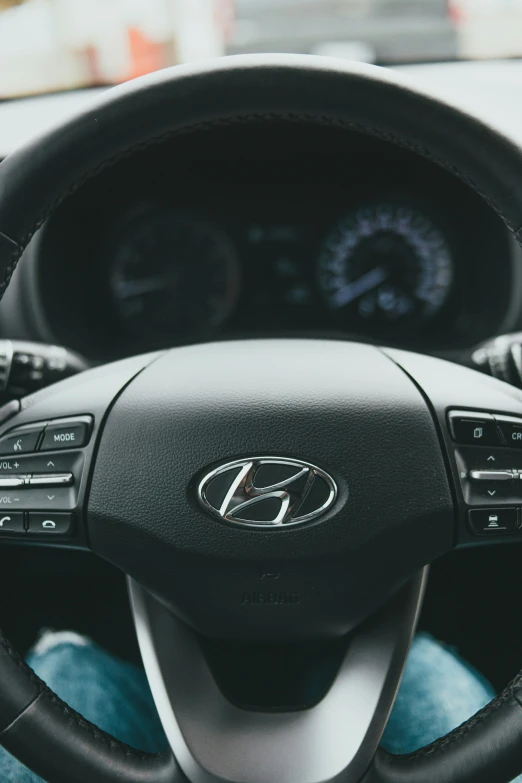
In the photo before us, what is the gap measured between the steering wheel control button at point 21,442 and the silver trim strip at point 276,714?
0.17 metres

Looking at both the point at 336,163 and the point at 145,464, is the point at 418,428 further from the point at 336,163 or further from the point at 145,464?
the point at 336,163

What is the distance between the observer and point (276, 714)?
0.83 meters

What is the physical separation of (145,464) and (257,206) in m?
1.49

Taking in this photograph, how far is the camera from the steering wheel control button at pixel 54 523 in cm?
82

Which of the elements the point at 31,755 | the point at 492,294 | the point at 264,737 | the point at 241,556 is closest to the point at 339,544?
the point at 241,556

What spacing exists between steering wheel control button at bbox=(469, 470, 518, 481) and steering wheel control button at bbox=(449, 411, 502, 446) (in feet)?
0.09

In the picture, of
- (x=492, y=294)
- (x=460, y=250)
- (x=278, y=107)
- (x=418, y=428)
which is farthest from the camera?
(x=460, y=250)

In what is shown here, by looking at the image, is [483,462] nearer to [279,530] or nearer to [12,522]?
[279,530]

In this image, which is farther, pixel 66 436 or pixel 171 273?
pixel 171 273

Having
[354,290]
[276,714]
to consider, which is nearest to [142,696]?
[276,714]

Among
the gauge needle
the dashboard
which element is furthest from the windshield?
the gauge needle

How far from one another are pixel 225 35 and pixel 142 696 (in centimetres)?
150

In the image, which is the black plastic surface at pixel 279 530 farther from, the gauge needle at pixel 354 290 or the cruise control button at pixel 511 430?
the gauge needle at pixel 354 290

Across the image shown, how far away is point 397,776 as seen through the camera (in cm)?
73
